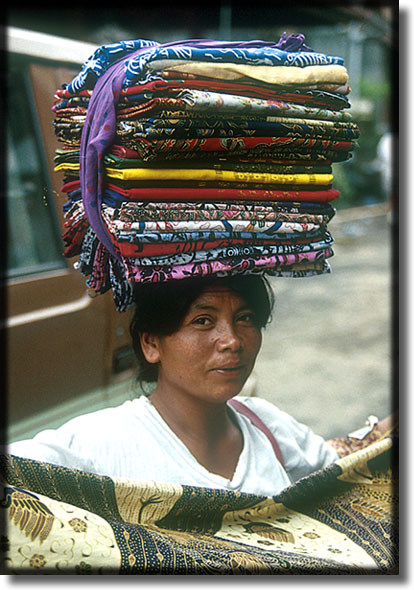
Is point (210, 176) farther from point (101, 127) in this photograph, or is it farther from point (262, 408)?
point (262, 408)

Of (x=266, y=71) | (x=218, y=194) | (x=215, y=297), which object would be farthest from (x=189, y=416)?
(x=266, y=71)

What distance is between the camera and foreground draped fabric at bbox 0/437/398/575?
118 cm

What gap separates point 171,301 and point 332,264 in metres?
0.51

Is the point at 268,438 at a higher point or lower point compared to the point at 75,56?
lower

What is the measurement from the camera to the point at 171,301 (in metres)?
1.34

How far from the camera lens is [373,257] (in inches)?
329

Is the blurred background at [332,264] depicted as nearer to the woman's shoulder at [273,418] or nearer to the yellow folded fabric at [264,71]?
the woman's shoulder at [273,418]

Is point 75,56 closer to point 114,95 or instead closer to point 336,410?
point 114,95

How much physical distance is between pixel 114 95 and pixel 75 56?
1.46 metres

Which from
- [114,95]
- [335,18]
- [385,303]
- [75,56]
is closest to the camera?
[114,95]

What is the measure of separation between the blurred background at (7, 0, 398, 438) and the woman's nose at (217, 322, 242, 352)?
248 millimetres

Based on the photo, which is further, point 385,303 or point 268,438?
point 385,303

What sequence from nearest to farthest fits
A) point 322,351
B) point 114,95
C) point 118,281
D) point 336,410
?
point 114,95
point 118,281
point 336,410
point 322,351

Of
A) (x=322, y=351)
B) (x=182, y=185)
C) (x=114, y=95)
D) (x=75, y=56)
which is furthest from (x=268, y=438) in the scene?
(x=322, y=351)
